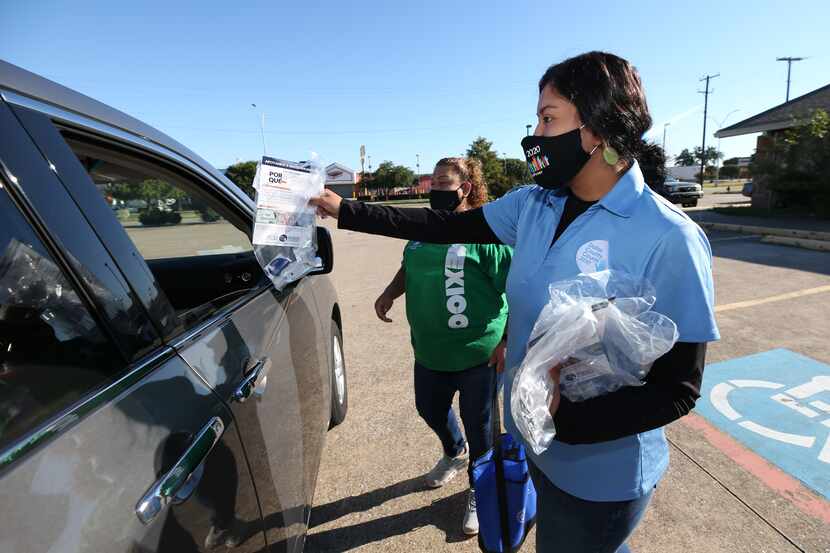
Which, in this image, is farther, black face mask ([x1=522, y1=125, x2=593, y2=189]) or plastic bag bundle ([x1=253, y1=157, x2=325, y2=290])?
plastic bag bundle ([x1=253, y1=157, x2=325, y2=290])

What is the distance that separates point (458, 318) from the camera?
7.47ft

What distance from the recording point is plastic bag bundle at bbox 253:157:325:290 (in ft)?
5.03

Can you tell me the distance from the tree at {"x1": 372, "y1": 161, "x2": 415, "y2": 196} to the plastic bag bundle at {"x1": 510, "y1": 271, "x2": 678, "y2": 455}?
6802cm

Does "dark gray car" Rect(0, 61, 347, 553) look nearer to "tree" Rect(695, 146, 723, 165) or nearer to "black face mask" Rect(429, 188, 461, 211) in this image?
"black face mask" Rect(429, 188, 461, 211)

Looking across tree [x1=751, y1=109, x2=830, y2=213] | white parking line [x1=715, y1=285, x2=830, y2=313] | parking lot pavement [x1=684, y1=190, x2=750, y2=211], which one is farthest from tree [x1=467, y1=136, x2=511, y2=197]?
white parking line [x1=715, y1=285, x2=830, y2=313]

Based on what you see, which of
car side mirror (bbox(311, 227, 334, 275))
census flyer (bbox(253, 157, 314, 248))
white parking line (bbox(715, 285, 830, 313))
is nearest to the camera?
census flyer (bbox(253, 157, 314, 248))

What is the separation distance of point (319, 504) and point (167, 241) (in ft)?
5.97

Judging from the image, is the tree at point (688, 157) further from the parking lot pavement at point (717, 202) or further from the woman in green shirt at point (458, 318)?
the woman in green shirt at point (458, 318)

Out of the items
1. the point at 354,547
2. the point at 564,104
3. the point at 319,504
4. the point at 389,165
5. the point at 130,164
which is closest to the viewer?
the point at 564,104

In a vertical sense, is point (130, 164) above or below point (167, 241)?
above

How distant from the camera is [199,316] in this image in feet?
5.00

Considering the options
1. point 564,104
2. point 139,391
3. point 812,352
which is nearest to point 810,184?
point 812,352

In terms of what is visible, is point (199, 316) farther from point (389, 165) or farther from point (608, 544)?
point (389, 165)

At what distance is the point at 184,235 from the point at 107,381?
2.06 metres
